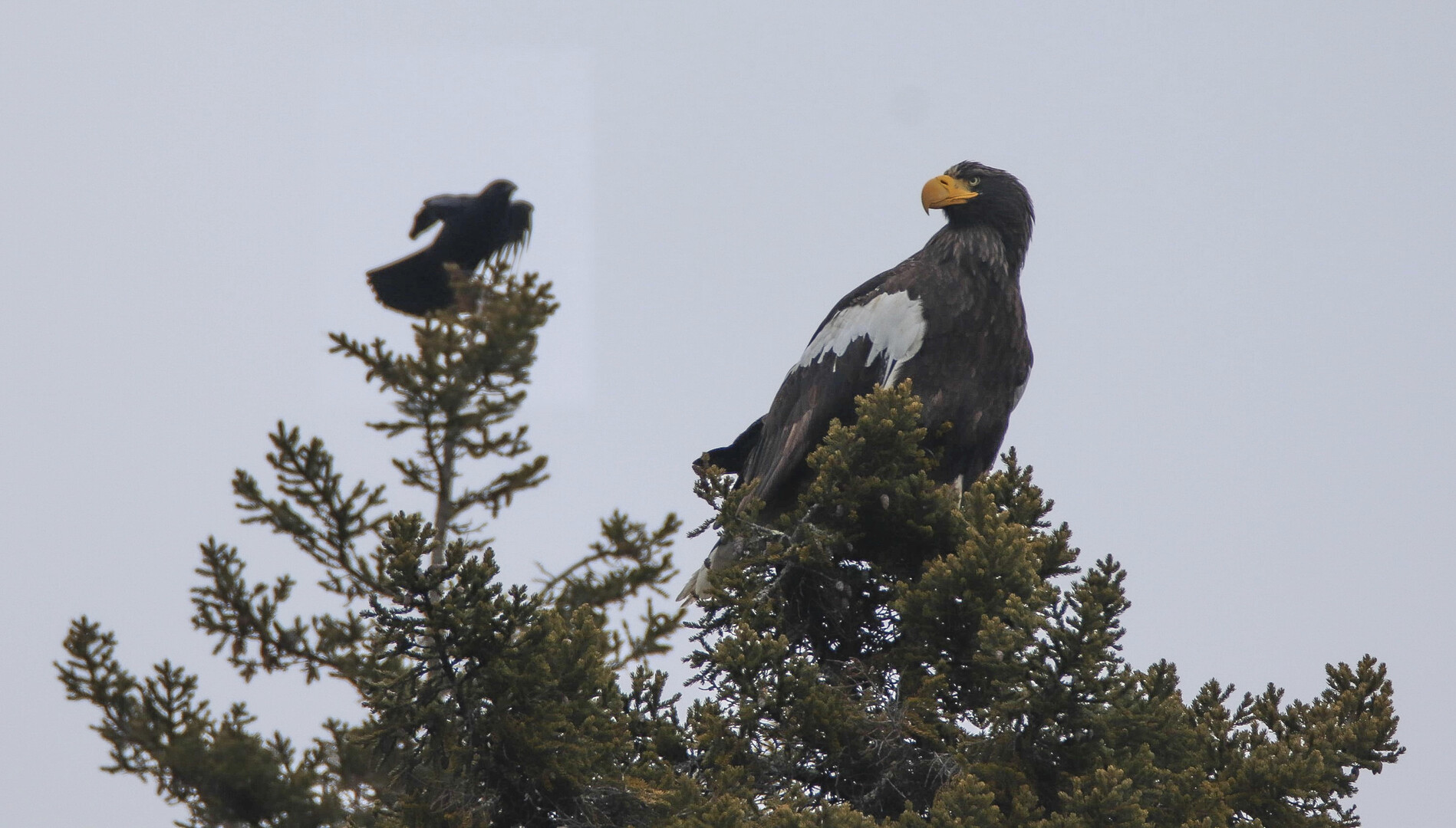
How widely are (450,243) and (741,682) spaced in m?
1.85

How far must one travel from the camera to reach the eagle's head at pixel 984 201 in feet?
25.3

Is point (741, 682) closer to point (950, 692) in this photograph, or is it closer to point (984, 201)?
point (950, 692)

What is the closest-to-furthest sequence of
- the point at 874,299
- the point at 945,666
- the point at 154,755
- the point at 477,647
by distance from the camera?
the point at 154,755 < the point at 477,647 < the point at 945,666 < the point at 874,299

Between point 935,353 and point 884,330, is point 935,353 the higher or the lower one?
the lower one

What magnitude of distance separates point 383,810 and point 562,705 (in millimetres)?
654

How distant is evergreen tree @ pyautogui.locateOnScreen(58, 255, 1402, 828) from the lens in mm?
3299

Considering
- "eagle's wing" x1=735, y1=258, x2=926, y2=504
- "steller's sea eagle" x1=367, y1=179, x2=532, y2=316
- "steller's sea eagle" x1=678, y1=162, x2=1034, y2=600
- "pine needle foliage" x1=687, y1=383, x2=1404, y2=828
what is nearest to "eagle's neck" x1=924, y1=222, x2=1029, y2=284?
"steller's sea eagle" x1=678, y1=162, x2=1034, y2=600

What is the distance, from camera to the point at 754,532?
534 centimetres

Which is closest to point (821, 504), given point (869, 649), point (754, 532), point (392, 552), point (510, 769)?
point (754, 532)

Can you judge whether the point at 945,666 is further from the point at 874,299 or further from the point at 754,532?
the point at 874,299

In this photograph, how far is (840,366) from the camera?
23.5ft

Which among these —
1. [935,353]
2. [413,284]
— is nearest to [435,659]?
[413,284]

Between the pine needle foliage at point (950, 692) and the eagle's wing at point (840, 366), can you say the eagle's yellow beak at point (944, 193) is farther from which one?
the pine needle foliage at point (950, 692)

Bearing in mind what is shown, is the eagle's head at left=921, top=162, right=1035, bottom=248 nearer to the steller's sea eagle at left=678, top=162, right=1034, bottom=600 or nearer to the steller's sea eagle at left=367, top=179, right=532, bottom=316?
the steller's sea eagle at left=678, top=162, right=1034, bottom=600
